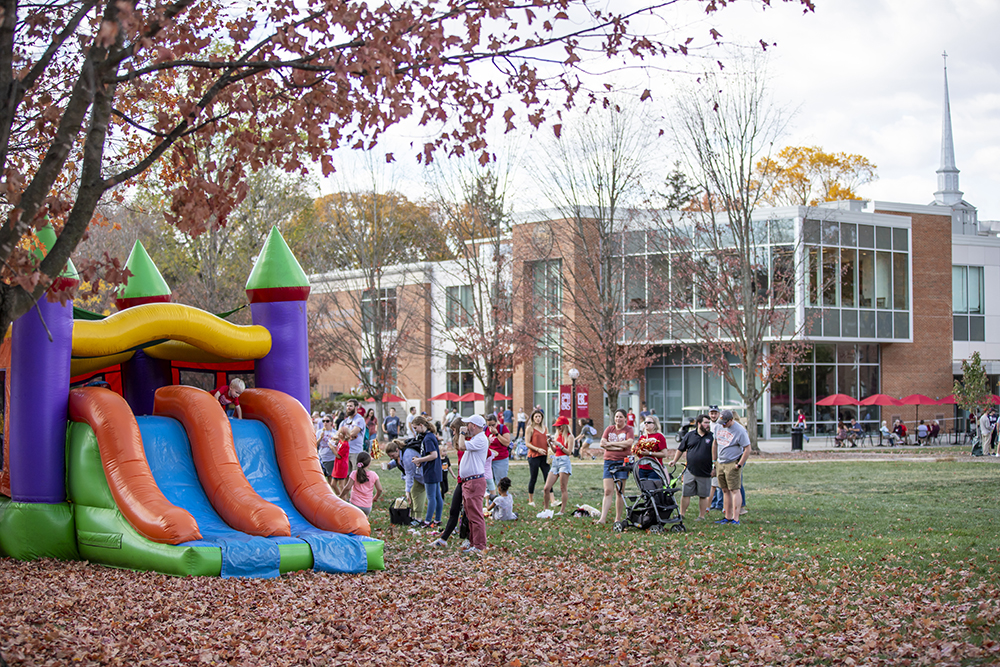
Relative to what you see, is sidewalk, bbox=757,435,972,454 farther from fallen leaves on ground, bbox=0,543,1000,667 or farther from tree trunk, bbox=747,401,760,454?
fallen leaves on ground, bbox=0,543,1000,667

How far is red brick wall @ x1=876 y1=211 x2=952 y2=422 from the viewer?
41375 millimetres

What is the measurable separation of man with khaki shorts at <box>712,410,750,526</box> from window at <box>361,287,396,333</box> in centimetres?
2358

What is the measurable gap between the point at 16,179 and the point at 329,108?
2.04 meters

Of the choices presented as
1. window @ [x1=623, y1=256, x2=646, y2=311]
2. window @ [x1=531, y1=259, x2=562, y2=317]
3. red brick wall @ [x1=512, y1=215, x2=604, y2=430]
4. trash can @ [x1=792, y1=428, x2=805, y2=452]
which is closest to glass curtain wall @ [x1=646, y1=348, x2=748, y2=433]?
window @ [x1=623, y1=256, x2=646, y2=311]

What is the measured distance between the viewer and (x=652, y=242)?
33719mm

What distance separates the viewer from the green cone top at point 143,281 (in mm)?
16078

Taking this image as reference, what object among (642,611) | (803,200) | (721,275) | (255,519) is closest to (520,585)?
(642,611)

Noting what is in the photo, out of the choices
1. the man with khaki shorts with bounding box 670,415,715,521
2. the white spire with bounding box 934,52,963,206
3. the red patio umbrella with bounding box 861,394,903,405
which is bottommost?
the man with khaki shorts with bounding box 670,415,715,521

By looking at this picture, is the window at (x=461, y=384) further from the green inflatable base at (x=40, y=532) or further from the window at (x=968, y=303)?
the green inflatable base at (x=40, y=532)

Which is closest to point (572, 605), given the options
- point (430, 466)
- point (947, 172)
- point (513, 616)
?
point (513, 616)

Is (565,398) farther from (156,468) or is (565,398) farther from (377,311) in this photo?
(156,468)

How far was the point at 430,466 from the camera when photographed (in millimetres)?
14109

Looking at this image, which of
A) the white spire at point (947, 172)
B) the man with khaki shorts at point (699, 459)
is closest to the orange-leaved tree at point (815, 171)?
the white spire at point (947, 172)

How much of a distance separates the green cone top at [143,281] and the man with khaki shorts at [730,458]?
369 inches
